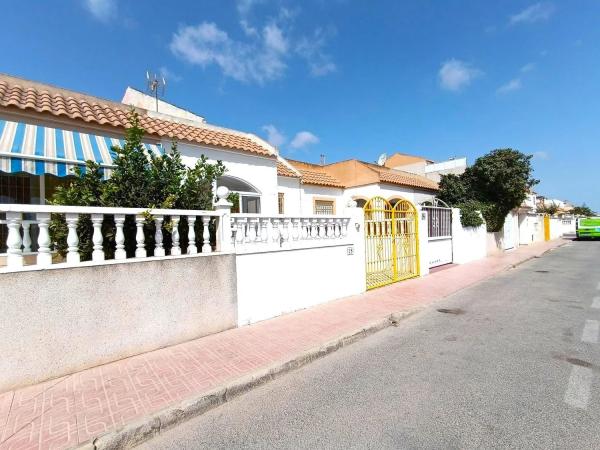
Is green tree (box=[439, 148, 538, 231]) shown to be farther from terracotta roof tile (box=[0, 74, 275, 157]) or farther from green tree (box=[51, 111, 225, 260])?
green tree (box=[51, 111, 225, 260])

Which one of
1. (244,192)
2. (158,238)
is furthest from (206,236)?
(244,192)

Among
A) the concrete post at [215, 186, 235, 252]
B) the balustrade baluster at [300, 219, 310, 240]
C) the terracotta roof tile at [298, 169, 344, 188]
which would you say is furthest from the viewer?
the terracotta roof tile at [298, 169, 344, 188]

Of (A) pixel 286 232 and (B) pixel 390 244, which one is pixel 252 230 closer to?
(A) pixel 286 232

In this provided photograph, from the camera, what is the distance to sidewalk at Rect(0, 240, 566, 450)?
2.83 m

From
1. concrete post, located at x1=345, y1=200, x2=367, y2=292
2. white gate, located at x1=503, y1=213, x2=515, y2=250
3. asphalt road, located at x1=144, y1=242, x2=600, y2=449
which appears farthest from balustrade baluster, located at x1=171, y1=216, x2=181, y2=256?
white gate, located at x1=503, y1=213, x2=515, y2=250

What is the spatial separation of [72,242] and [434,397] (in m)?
4.63

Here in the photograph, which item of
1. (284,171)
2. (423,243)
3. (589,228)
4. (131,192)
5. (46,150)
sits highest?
(284,171)

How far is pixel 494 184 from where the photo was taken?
17.1 meters

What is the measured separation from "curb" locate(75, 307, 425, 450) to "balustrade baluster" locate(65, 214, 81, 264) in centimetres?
218

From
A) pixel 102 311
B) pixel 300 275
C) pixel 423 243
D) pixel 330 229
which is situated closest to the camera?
pixel 102 311

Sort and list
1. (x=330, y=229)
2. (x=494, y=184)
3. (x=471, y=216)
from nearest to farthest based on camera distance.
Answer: (x=330, y=229), (x=471, y=216), (x=494, y=184)

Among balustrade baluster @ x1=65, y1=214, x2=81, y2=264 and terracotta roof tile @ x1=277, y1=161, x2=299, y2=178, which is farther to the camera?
terracotta roof tile @ x1=277, y1=161, x2=299, y2=178

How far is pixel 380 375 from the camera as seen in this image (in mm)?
Result: 3896

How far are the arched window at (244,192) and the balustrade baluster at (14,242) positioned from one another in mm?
5696
